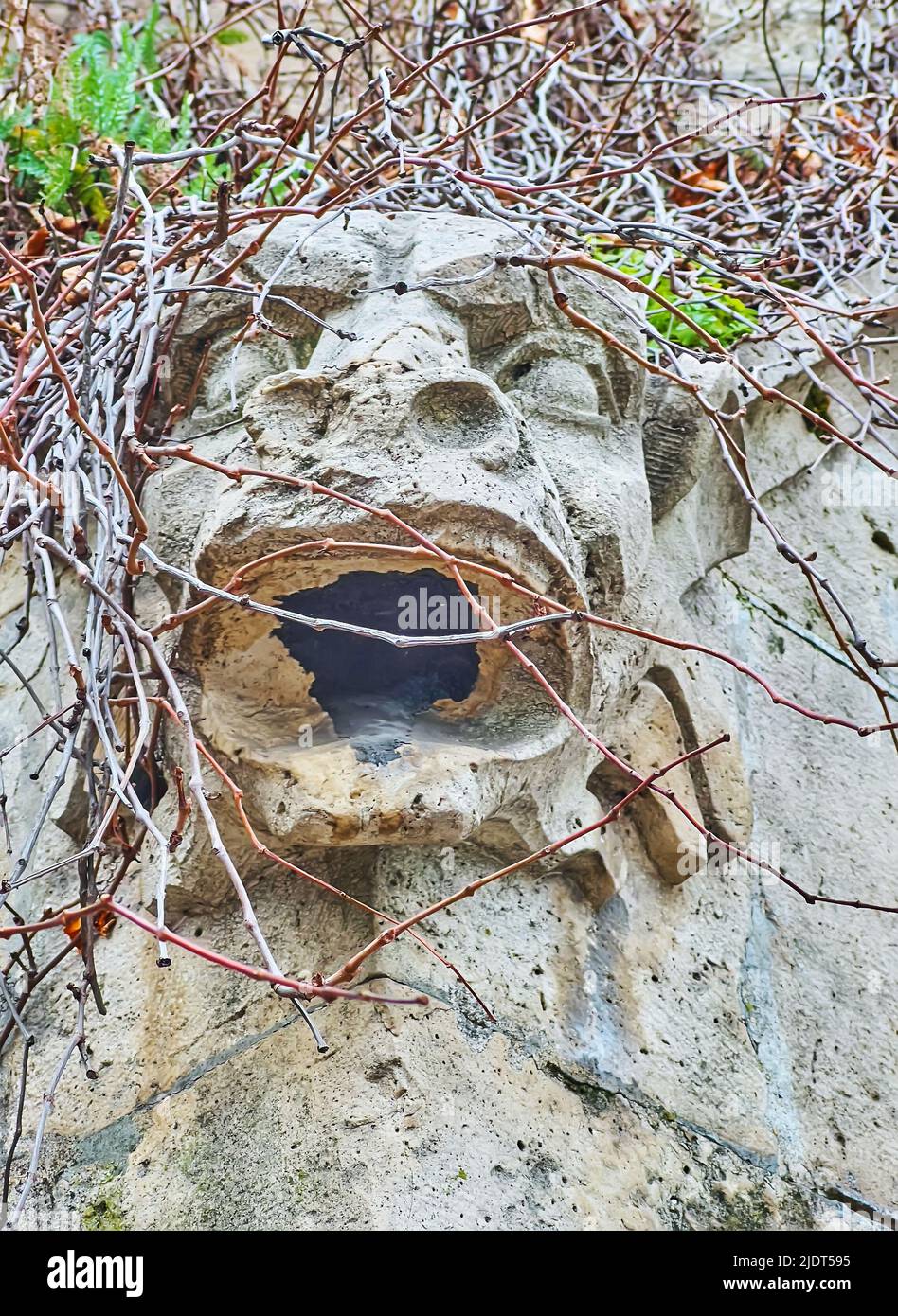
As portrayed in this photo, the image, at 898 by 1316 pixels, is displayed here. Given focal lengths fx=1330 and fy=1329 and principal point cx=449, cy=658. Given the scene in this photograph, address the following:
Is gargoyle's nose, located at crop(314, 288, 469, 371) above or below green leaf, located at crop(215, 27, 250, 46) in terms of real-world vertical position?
below

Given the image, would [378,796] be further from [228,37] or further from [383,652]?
[228,37]

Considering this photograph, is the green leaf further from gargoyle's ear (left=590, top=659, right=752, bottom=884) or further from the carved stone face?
gargoyle's ear (left=590, top=659, right=752, bottom=884)

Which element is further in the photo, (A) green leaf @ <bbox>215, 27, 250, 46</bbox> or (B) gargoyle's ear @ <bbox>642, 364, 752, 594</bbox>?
(A) green leaf @ <bbox>215, 27, 250, 46</bbox>

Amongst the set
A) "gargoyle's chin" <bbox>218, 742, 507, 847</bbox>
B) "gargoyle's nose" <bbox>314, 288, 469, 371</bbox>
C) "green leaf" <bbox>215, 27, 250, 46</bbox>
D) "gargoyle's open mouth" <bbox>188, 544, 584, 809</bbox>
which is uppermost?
"green leaf" <bbox>215, 27, 250, 46</bbox>

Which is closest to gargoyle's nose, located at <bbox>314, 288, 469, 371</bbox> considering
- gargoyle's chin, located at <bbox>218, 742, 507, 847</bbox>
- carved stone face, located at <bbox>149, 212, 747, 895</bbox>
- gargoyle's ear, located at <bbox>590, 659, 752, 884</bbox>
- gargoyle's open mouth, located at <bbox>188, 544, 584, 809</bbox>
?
carved stone face, located at <bbox>149, 212, 747, 895</bbox>

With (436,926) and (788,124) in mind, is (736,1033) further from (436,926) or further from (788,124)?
(788,124)

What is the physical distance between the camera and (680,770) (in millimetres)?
1707

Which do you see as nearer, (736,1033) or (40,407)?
(736,1033)

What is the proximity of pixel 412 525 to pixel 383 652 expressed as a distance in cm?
26

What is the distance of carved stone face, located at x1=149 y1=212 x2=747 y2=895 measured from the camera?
4.21ft

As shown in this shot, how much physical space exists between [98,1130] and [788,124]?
2097 millimetres

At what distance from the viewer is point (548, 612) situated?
1334 millimetres

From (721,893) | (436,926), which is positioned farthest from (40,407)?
(721,893)

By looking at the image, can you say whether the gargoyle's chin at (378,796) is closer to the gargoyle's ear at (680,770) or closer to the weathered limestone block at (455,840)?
the weathered limestone block at (455,840)
